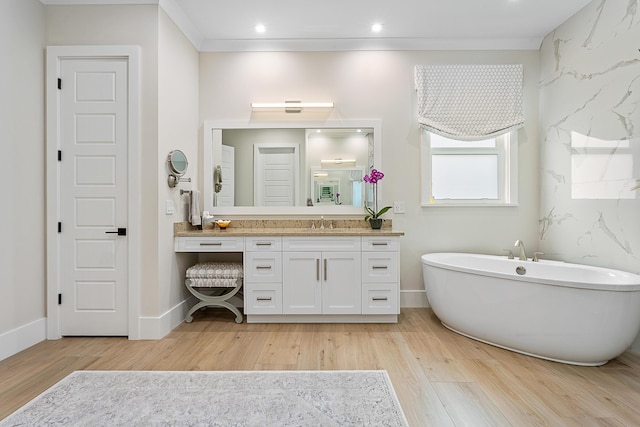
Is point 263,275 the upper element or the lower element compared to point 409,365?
upper

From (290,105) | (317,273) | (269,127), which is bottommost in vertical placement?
(317,273)

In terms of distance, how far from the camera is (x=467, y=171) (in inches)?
146

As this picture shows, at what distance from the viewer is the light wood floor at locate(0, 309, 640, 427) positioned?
1.83m

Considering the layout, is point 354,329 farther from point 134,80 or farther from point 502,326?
point 134,80

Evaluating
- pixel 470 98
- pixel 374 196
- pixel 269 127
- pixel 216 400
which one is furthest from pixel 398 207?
pixel 216 400

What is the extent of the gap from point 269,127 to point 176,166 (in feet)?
3.53

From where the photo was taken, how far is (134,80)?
2.76 metres

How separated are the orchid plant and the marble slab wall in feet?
5.43

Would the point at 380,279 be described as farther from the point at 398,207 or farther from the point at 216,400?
the point at 216,400

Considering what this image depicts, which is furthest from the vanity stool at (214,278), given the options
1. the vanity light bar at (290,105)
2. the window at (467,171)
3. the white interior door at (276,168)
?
the window at (467,171)

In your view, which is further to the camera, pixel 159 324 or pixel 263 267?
pixel 263 267

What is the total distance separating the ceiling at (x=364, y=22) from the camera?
2943mm

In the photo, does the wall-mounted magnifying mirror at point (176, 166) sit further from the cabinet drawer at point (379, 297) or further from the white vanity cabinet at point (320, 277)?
the cabinet drawer at point (379, 297)

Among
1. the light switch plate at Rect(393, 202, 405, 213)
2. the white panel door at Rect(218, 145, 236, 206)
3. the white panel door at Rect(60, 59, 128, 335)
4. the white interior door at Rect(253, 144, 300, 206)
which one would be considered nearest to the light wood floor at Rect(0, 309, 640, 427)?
the white panel door at Rect(60, 59, 128, 335)
